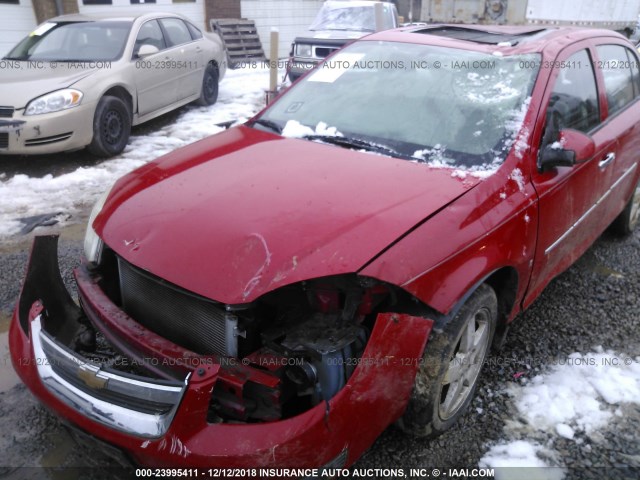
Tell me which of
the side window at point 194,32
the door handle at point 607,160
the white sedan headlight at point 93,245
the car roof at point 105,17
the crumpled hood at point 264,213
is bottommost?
the white sedan headlight at point 93,245

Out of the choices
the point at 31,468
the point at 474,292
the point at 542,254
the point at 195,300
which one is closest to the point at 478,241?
the point at 474,292

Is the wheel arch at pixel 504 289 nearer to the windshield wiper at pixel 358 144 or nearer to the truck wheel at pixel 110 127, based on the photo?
the windshield wiper at pixel 358 144

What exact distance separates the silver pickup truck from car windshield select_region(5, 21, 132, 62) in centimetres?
296

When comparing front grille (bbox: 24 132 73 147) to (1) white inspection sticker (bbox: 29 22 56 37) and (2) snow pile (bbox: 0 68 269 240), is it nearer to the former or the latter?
(2) snow pile (bbox: 0 68 269 240)

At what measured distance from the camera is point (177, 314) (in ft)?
6.93

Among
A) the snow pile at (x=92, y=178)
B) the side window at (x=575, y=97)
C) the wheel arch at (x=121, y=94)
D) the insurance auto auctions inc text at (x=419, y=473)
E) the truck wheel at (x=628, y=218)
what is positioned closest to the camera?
the insurance auto auctions inc text at (x=419, y=473)

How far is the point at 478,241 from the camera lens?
218 centimetres

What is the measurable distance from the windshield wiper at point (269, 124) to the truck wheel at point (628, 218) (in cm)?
302

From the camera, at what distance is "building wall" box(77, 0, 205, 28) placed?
11117 millimetres

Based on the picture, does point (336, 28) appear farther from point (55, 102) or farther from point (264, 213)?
point (264, 213)


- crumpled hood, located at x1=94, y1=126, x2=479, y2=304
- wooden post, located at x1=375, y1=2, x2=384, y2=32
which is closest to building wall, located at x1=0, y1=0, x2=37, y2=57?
wooden post, located at x1=375, y1=2, x2=384, y2=32

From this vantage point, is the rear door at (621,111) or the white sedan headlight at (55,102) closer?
the rear door at (621,111)

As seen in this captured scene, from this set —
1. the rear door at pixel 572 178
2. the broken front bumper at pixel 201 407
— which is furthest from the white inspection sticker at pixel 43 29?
the rear door at pixel 572 178

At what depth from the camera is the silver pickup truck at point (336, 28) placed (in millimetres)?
8977
